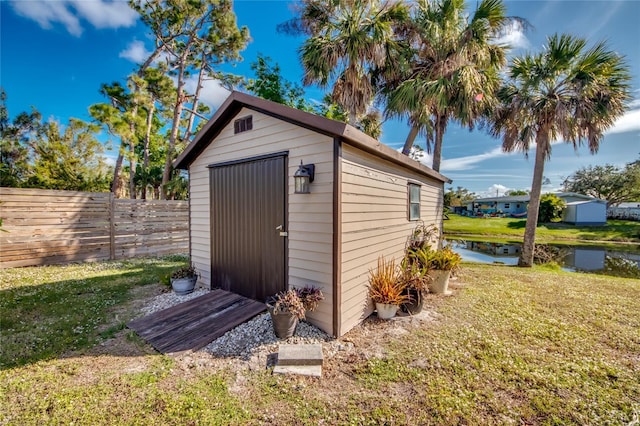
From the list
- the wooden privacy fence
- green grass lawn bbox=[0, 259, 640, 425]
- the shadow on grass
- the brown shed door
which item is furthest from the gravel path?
the wooden privacy fence

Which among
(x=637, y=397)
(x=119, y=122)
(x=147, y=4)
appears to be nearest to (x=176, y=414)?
(x=637, y=397)

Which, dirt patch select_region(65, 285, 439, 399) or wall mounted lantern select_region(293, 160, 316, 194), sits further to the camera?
wall mounted lantern select_region(293, 160, 316, 194)

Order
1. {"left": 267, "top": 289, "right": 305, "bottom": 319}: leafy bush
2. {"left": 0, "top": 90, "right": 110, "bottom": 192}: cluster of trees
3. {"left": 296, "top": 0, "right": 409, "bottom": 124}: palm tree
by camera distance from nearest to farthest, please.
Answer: {"left": 267, "top": 289, "right": 305, "bottom": 319}: leafy bush
{"left": 296, "top": 0, "right": 409, "bottom": 124}: palm tree
{"left": 0, "top": 90, "right": 110, "bottom": 192}: cluster of trees

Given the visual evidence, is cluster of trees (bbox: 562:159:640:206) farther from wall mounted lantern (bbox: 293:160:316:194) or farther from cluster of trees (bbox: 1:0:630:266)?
wall mounted lantern (bbox: 293:160:316:194)

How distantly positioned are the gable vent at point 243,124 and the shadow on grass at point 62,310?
3.29 metres

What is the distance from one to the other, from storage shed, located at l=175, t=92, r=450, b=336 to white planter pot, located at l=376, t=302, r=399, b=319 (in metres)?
0.18

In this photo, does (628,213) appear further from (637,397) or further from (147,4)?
(147,4)

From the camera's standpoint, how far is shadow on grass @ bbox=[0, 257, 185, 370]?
2977 millimetres

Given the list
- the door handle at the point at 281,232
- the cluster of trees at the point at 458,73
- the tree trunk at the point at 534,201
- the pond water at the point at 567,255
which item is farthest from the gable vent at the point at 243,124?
the tree trunk at the point at 534,201

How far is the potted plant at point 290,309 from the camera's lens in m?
3.12

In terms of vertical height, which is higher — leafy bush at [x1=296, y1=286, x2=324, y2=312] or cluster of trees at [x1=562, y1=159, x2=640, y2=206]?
cluster of trees at [x1=562, y1=159, x2=640, y2=206]

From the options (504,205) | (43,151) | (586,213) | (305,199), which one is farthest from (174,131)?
(504,205)

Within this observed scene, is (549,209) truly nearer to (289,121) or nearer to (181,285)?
(289,121)

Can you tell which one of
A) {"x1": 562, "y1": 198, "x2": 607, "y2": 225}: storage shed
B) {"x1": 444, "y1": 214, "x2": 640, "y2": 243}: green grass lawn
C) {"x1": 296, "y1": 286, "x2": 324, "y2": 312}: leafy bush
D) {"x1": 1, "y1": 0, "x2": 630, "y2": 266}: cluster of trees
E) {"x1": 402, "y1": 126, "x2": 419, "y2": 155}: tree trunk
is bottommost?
{"x1": 444, "y1": 214, "x2": 640, "y2": 243}: green grass lawn
